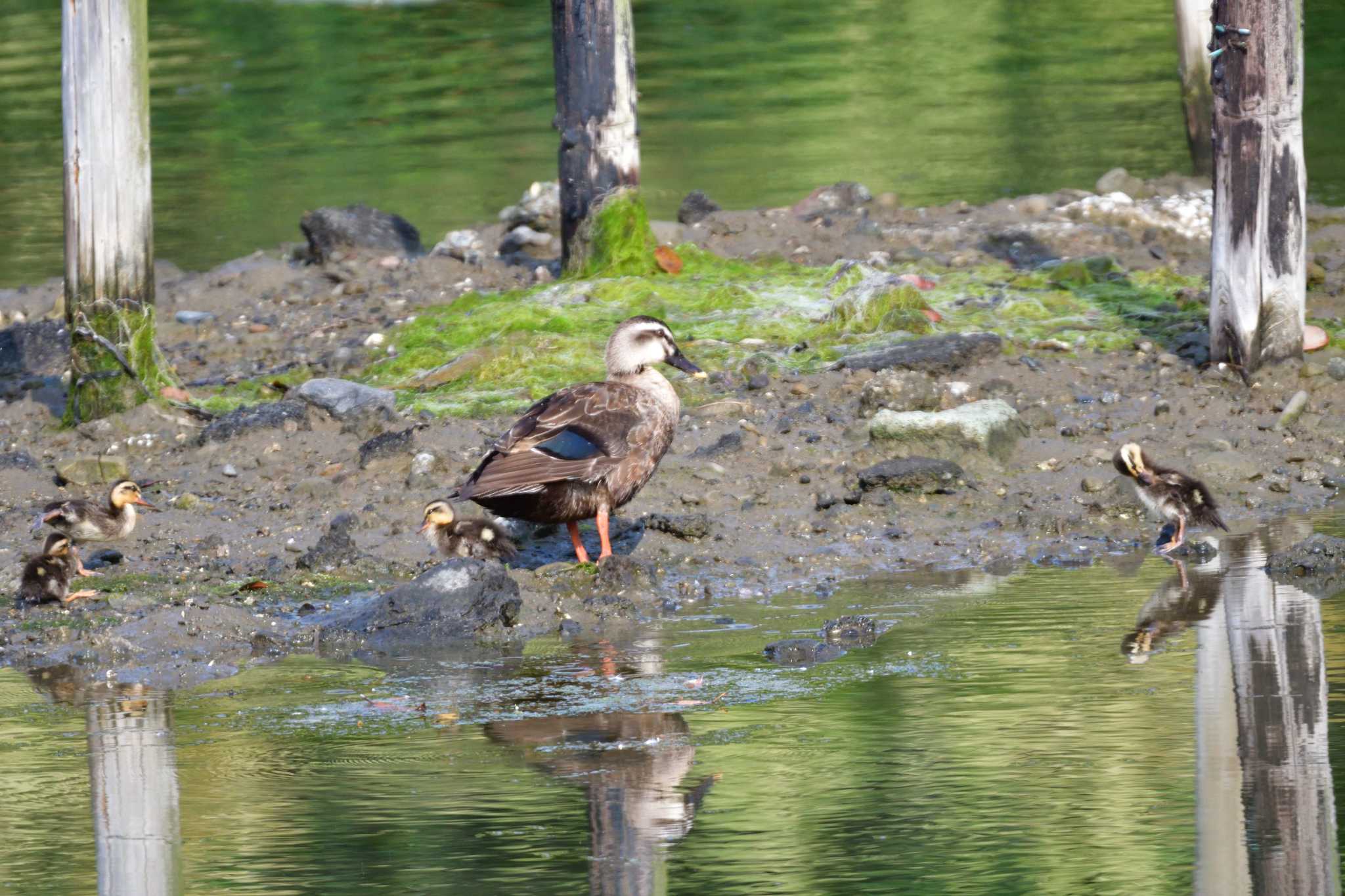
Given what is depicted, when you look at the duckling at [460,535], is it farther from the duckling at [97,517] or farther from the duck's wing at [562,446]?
the duckling at [97,517]

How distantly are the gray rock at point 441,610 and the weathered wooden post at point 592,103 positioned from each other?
5.43 metres

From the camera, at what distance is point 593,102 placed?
44.0 ft

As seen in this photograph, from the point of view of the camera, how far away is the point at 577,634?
853 cm

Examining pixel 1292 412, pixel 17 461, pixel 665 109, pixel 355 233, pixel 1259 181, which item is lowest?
pixel 17 461

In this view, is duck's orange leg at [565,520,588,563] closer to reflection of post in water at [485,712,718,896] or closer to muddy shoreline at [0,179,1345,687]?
muddy shoreline at [0,179,1345,687]

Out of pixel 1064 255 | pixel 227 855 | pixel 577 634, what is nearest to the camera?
pixel 227 855

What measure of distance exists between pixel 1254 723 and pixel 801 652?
72.2 inches

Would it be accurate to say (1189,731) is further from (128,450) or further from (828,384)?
(128,450)

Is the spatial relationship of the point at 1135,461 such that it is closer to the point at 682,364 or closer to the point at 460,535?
the point at 682,364

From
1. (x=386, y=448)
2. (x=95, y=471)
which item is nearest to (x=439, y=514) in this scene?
(x=386, y=448)

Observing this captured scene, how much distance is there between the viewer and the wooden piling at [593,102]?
13.3 meters

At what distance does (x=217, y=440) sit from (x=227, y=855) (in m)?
5.88

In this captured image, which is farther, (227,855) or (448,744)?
(448,744)

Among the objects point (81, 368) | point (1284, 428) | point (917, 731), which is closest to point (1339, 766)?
point (917, 731)
